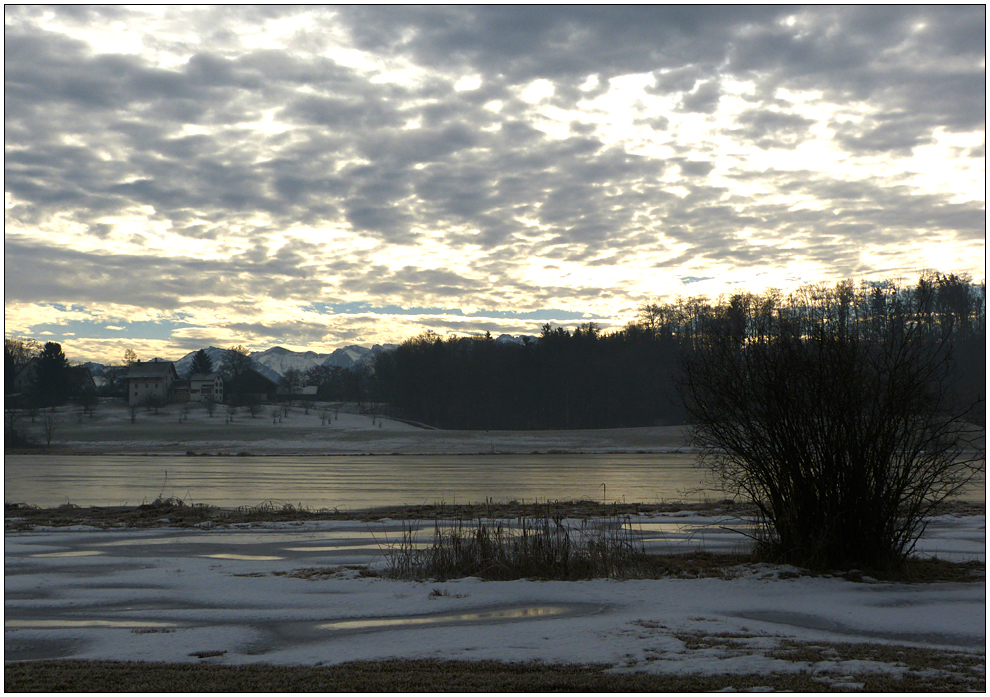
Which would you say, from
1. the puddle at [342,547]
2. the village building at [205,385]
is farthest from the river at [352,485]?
the village building at [205,385]

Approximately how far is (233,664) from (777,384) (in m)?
7.71

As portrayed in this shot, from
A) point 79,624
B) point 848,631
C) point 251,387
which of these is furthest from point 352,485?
point 251,387

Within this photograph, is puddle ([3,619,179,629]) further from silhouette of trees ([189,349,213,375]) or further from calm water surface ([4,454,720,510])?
silhouette of trees ([189,349,213,375])

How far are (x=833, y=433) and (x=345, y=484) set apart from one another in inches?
831

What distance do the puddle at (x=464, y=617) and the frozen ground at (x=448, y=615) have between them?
0.10 ft

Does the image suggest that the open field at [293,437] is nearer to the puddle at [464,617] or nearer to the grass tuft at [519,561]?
the grass tuft at [519,561]

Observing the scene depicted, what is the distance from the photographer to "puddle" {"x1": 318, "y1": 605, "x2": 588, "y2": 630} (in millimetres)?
7621

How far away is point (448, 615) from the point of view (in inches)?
317

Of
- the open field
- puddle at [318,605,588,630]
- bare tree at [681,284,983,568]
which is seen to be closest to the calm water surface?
bare tree at [681,284,983,568]

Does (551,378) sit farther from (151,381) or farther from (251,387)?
(151,381)

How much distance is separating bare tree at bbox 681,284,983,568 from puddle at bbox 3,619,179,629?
762 centimetres

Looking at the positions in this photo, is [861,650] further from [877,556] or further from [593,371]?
[593,371]

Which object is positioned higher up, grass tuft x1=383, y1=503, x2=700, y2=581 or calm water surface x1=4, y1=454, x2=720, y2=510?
grass tuft x1=383, y1=503, x2=700, y2=581

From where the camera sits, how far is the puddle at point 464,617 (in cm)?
762
